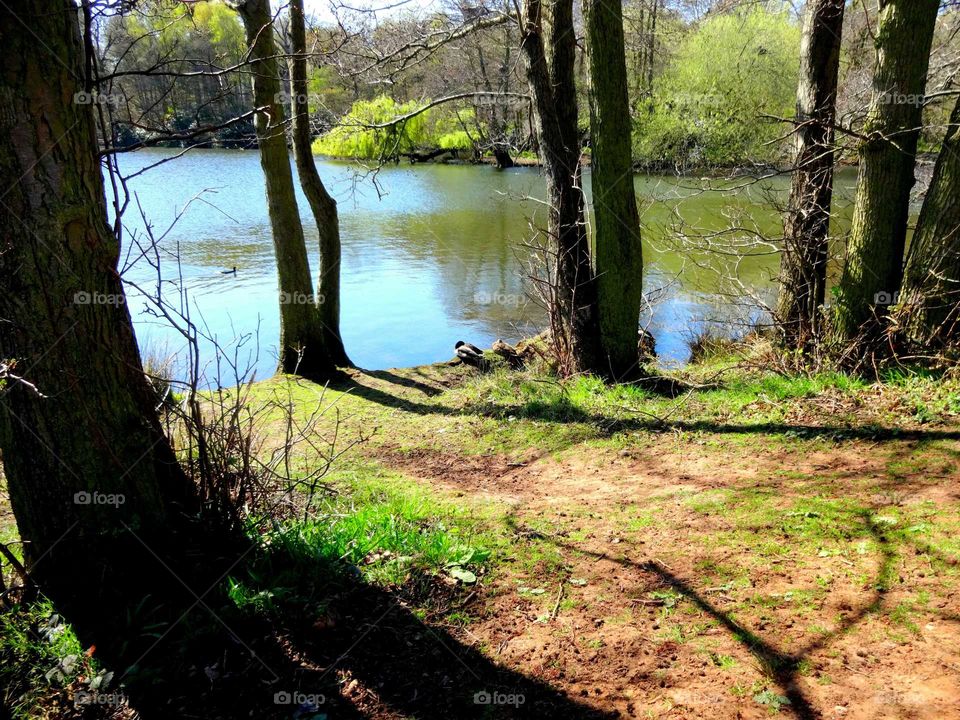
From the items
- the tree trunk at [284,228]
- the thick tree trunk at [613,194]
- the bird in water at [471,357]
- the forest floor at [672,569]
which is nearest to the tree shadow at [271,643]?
the forest floor at [672,569]

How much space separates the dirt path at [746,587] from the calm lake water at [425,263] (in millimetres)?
3279

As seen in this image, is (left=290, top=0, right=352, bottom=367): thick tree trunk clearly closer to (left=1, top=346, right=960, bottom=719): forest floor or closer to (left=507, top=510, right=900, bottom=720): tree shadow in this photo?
(left=1, top=346, right=960, bottom=719): forest floor

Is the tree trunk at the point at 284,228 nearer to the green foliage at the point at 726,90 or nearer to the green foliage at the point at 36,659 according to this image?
the green foliage at the point at 36,659

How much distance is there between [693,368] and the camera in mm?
8391

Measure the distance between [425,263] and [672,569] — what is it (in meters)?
16.1

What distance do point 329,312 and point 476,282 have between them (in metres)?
7.15

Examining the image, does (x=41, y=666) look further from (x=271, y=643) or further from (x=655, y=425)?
(x=655, y=425)

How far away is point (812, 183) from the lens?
7.23m

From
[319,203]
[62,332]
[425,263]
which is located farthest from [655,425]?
[425,263]

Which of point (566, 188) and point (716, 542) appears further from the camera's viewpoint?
point (566, 188)

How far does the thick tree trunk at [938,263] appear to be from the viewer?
5.93 m

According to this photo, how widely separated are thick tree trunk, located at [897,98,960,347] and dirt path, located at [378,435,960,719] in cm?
172

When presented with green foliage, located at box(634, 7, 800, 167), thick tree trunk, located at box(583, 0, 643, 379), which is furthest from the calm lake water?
green foliage, located at box(634, 7, 800, 167)

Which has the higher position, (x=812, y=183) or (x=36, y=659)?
(x=812, y=183)
